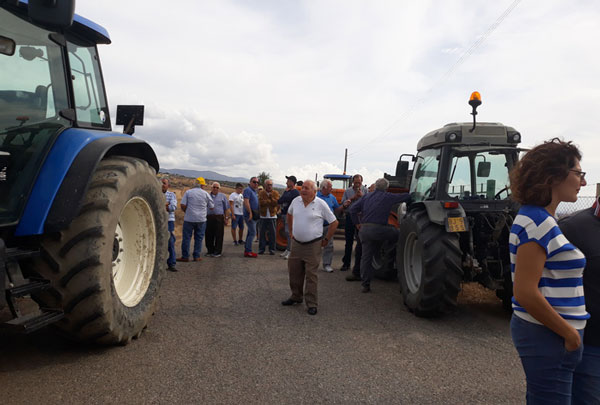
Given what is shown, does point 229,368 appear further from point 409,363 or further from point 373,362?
point 409,363

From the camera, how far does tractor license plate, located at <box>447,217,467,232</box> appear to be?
15.8 feet

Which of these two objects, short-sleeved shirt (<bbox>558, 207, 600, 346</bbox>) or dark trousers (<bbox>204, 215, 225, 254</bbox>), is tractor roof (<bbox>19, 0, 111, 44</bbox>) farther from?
dark trousers (<bbox>204, 215, 225, 254</bbox>)

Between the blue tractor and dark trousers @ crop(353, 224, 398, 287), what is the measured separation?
3678 mm

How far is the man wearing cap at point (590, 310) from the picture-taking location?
72.1 inches

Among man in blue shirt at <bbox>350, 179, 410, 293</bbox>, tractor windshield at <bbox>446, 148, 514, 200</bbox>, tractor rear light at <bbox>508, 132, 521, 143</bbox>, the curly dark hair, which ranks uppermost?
tractor rear light at <bbox>508, 132, 521, 143</bbox>

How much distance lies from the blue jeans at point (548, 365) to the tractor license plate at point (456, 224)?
3.09m

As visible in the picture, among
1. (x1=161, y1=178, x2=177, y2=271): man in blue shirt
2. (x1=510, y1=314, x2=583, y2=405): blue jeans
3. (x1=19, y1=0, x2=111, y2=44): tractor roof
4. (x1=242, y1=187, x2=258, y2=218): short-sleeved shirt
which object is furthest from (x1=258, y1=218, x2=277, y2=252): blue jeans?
(x1=510, y1=314, x2=583, y2=405): blue jeans

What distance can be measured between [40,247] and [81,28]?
200 centimetres

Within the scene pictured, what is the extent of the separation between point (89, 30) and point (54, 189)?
1.69 m

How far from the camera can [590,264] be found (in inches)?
73.4

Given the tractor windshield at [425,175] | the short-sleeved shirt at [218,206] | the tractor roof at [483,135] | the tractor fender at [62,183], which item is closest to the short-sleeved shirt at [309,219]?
the tractor windshield at [425,175]

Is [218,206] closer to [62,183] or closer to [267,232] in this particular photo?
[267,232]

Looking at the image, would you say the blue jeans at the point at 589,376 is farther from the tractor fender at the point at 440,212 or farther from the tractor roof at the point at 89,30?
the tractor roof at the point at 89,30

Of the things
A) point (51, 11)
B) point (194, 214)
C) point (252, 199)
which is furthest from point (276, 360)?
point (252, 199)
